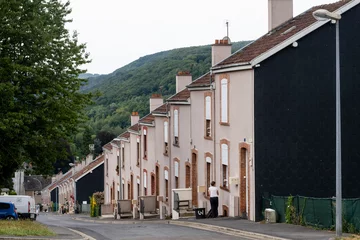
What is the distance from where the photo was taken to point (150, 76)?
200 meters

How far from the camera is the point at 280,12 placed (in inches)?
1416

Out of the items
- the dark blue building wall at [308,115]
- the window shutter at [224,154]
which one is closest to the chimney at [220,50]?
the window shutter at [224,154]

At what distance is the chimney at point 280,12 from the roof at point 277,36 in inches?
29.6

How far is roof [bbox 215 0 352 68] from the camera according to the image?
30.5 meters

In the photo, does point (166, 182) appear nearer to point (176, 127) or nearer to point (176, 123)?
point (176, 127)

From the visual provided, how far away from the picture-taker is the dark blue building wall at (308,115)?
2981 cm

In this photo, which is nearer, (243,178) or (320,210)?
(320,210)

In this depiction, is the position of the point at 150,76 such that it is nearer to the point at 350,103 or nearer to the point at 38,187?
the point at 38,187

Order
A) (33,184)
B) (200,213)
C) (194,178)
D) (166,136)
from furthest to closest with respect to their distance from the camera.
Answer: (33,184), (166,136), (194,178), (200,213)

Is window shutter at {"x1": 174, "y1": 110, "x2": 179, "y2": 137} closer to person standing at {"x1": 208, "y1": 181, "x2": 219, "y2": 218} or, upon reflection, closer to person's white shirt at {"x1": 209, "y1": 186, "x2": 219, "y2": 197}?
person standing at {"x1": 208, "y1": 181, "x2": 219, "y2": 218}

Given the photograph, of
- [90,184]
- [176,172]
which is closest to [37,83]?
[176,172]

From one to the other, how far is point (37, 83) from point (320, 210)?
1345 cm

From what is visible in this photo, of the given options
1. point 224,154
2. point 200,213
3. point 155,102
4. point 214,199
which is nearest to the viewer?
point 214,199

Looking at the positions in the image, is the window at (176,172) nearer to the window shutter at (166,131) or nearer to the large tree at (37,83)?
the window shutter at (166,131)
